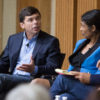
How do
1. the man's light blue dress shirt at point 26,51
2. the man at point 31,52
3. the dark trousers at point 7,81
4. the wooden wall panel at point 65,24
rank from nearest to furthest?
the dark trousers at point 7,81
the man at point 31,52
the man's light blue dress shirt at point 26,51
the wooden wall panel at point 65,24

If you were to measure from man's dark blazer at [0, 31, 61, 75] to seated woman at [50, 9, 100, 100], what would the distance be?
26 centimetres

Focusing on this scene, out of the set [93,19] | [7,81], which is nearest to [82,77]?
[93,19]

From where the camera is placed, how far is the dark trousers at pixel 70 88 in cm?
182

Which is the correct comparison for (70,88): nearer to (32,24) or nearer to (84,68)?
(84,68)

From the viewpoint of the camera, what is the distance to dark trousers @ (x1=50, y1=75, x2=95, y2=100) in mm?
1815

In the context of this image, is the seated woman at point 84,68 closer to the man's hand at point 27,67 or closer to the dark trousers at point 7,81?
the man's hand at point 27,67

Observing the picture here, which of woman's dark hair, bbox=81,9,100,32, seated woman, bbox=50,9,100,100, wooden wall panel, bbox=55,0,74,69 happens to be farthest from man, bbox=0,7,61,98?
wooden wall panel, bbox=55,0,74,69

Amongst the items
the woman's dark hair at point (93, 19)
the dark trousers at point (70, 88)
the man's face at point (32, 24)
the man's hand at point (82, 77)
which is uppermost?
the woman's dark hair at point (93, 19)

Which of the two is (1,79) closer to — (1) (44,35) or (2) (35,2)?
(1) (44,35)

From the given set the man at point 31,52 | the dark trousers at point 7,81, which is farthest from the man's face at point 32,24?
the dark trousers at point 7,81

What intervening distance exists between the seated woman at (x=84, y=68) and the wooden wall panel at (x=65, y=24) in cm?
173

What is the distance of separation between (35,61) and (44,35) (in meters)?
0.31

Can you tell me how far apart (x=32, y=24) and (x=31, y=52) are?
0.31 metres

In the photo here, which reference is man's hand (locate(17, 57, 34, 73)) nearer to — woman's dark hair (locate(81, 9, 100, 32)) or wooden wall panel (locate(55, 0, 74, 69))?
woman's dark hair (locate(81, 9, 100, 32))
